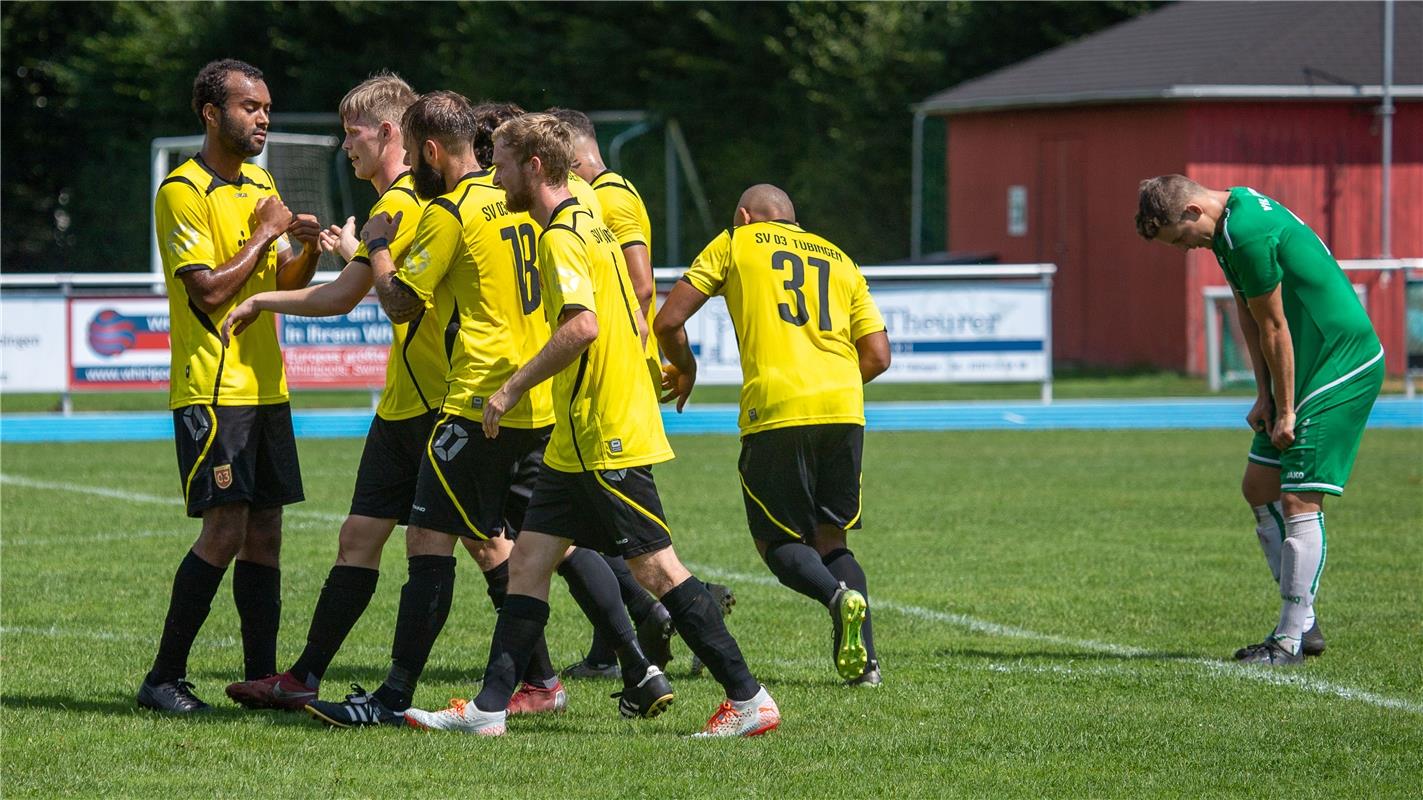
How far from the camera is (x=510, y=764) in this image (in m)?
5.27

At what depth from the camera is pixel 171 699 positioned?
6062 mm

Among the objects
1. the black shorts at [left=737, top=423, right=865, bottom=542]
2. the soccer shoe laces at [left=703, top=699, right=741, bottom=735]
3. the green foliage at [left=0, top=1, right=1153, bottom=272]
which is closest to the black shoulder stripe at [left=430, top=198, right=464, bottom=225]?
the black shorts at [left=737, top=423, right=865, bottom=542]

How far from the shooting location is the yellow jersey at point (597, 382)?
538 centimetres

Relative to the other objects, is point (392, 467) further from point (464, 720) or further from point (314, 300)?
point (464, 720)

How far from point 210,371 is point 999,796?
2.97m

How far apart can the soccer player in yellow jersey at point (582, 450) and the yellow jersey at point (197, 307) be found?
1008 mm

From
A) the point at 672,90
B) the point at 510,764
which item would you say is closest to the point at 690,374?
the point at 510,764

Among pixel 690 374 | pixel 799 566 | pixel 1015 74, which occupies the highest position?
pixel 1015 74

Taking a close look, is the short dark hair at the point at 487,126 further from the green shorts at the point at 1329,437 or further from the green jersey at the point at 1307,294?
the green shorts at the point at 1329,437

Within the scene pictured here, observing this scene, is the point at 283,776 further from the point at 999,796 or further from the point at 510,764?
the point at 999,796

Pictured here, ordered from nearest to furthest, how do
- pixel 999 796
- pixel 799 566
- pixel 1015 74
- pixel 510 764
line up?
pixel 999 796 < pixel 510 764 < pixel 799 566 < pixel 1015 74

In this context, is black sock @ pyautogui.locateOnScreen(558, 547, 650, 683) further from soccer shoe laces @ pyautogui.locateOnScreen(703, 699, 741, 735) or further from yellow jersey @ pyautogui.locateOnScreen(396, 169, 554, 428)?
yellow jersey @ pyautogui.locateOnScreen(396, 169, 554, 428)

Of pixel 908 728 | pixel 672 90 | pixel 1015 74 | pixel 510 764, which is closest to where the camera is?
pixel 510 764

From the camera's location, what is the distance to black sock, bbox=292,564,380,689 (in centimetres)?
598
